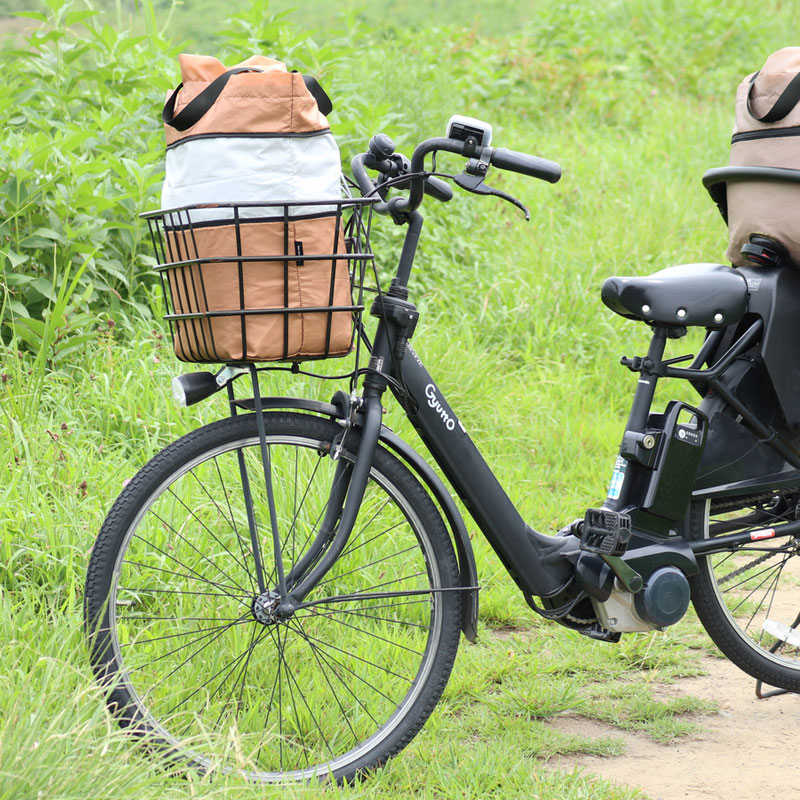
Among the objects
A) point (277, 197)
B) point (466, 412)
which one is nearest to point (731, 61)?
point (466, 412)

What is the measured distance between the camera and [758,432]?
9.35ft

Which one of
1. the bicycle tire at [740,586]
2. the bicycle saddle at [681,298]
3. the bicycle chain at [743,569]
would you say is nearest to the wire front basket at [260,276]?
the bicycle saddle at [681,298]

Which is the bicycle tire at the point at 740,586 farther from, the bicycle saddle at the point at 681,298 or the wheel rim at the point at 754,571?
the bicycle saddle at the point at 681,298

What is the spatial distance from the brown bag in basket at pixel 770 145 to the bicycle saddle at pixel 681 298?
174 mm

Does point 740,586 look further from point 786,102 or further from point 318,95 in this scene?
point 318,95

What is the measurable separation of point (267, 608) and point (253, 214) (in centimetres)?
93

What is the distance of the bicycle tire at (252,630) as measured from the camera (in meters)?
2.37

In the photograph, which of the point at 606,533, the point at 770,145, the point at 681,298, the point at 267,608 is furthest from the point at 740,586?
the point at 267,608

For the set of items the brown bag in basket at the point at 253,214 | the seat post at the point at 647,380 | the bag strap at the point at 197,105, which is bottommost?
the seat post at the point at 647,380

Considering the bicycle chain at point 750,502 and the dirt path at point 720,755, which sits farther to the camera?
the bicycle chain at point 750,502

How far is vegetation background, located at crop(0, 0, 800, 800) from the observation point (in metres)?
2.57

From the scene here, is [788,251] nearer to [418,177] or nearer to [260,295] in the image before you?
[418,177]

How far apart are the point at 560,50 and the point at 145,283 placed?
6271mm

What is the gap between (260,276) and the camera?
217cm
